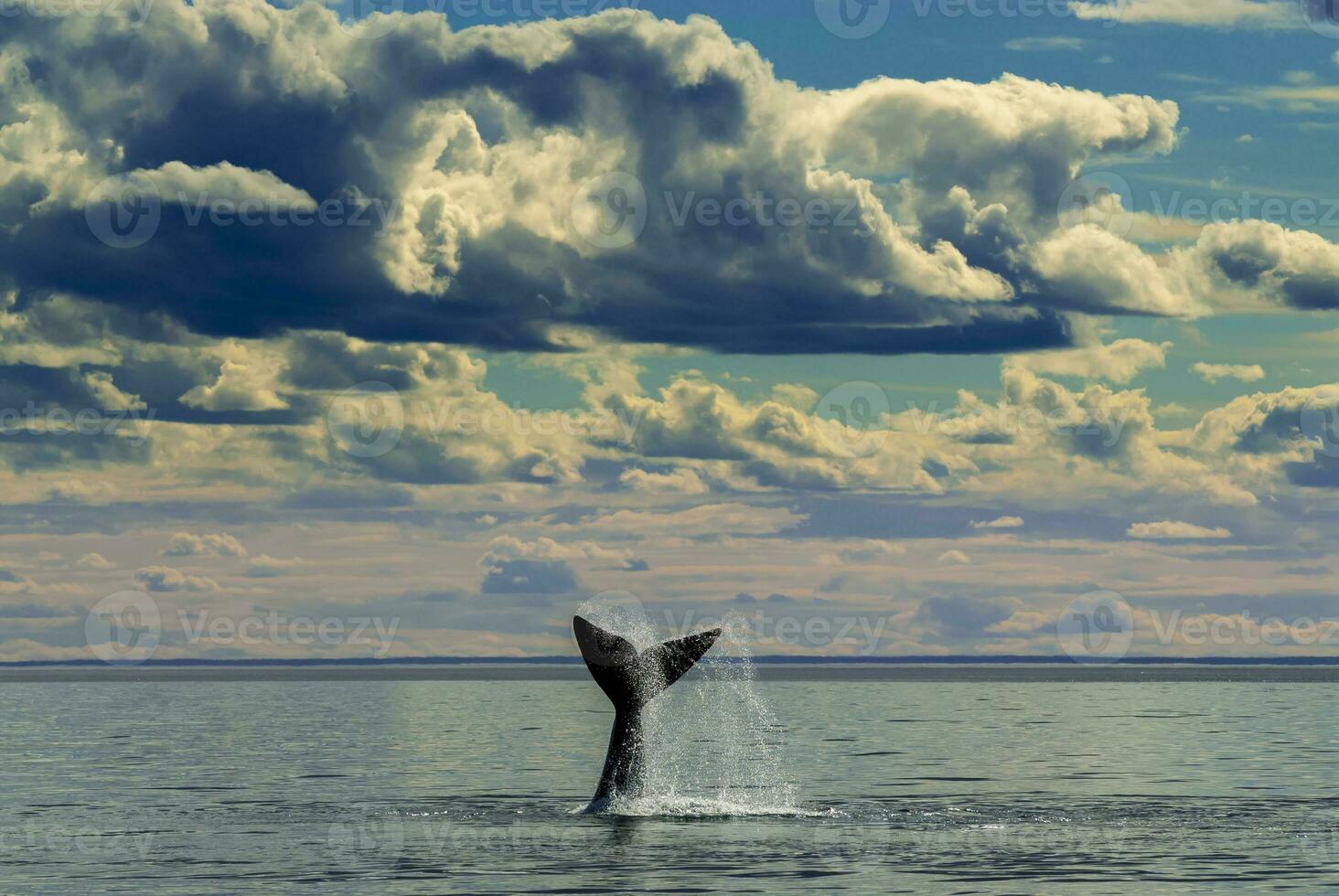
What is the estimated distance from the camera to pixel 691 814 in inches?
1934

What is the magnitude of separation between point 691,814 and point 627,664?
20.3 feet

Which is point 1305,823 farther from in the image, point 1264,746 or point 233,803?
point 1264,746

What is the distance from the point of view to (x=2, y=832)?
4788cm

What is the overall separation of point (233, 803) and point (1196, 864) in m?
28.6

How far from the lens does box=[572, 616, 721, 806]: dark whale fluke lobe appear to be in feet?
144

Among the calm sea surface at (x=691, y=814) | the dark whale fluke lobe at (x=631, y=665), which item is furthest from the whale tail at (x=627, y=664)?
the calm sea surface at (x=691, y=814)

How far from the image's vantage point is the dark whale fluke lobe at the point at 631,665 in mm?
43875

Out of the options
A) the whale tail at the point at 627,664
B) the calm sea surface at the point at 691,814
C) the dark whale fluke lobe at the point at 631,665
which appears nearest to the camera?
the calm sea surface at the point at 691,814

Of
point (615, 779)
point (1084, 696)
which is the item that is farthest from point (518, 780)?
point (1084, 696)

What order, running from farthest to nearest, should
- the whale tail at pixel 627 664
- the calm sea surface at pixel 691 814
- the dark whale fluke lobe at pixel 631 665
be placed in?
the whale tail at pixel 627 664 → the dark whale fluke lobe at pixel 631 665 → the calm sea surface at pixel 691 814

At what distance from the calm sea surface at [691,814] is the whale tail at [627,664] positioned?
338 cm

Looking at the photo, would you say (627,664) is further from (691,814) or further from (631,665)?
(691,814)

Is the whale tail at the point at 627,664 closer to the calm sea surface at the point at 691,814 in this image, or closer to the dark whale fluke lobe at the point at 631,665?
the dark whale fluke lobe at the point at 631,665

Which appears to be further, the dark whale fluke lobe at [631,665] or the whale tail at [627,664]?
the whale tail at [627,664]
